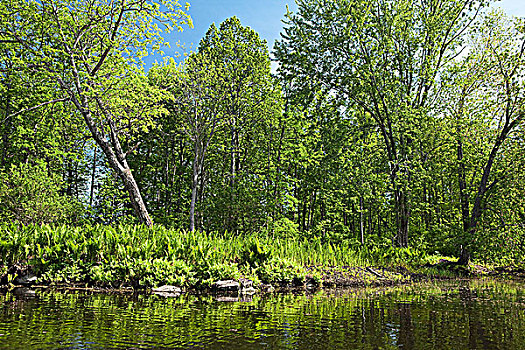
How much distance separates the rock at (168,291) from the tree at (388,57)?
10096mm

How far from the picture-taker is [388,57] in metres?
15.6

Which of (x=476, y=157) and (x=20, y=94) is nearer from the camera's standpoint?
(x=476, y=157)

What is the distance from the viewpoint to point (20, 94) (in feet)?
58.7

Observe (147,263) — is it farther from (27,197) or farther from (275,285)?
(27,197)

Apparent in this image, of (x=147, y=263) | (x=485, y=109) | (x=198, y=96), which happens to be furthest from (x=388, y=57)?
(x=147, y=263)

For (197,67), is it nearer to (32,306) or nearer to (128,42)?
(128,42)

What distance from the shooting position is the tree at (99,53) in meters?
10.7

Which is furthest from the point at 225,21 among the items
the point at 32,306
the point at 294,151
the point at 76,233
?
the point at 32,306

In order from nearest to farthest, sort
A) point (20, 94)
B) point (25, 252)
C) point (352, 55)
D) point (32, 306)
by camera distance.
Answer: point (32, 306), point (25, 252), point (352, 55), point (20, 94)

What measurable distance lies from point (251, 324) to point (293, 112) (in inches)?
578

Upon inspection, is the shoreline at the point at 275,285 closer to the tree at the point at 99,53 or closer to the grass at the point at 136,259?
the grass at the point at 136,259

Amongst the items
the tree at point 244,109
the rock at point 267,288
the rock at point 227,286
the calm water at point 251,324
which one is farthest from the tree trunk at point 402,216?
the rock at point 227,286

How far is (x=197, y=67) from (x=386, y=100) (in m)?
9.66

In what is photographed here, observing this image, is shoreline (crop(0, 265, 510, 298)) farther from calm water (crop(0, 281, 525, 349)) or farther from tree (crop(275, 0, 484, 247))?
tree (crop(275, 0, 484, 247))
